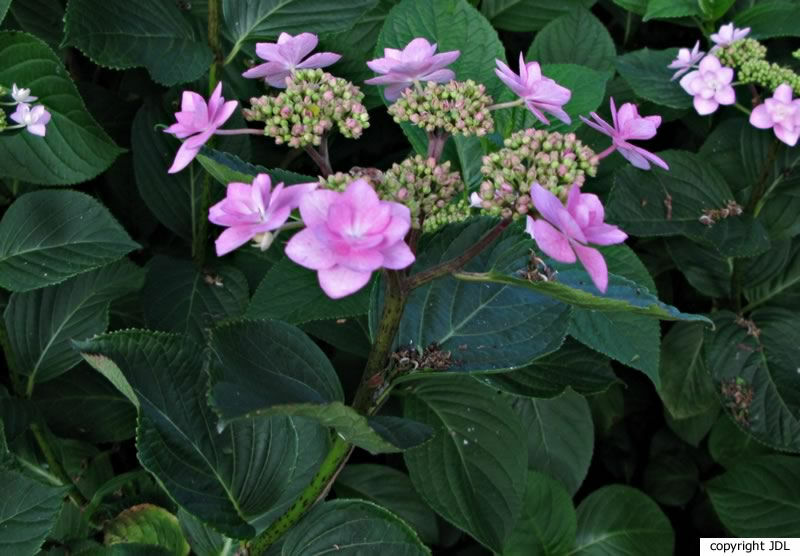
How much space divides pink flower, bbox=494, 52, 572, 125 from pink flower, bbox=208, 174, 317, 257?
0.91 ft

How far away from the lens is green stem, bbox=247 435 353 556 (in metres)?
0.88

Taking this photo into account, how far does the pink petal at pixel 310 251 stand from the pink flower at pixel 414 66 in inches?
10.4

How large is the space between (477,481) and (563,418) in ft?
0.99

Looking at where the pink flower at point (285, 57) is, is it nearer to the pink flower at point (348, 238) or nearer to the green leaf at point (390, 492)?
the pink flower at point (348, 238)

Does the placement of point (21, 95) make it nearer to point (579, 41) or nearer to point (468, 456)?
point (468, 456)

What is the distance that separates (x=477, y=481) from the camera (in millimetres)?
1177

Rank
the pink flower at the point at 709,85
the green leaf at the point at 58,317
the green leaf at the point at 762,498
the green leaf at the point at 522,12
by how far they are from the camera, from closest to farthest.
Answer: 1. the green leaf at the point at 58,317
2. the pink flower at the point at 709,85
3. the green leaf at the point at 762,498
4. the green leaf at the point at 522,12

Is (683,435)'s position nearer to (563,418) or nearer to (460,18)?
(563,418)

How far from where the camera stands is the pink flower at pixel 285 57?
2.65 feet

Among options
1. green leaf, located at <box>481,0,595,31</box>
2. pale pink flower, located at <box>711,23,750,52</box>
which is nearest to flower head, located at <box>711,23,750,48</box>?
pale pink flower, located at <box>711,23,750,52</box>

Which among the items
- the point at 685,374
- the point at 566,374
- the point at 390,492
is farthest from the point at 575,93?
the point at 390,492

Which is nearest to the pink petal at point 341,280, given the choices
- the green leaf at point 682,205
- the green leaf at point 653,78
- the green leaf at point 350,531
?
the green leaf at point 350,531

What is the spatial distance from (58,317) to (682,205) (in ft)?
3.41

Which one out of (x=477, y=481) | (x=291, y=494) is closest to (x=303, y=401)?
(x=291, y=494)
